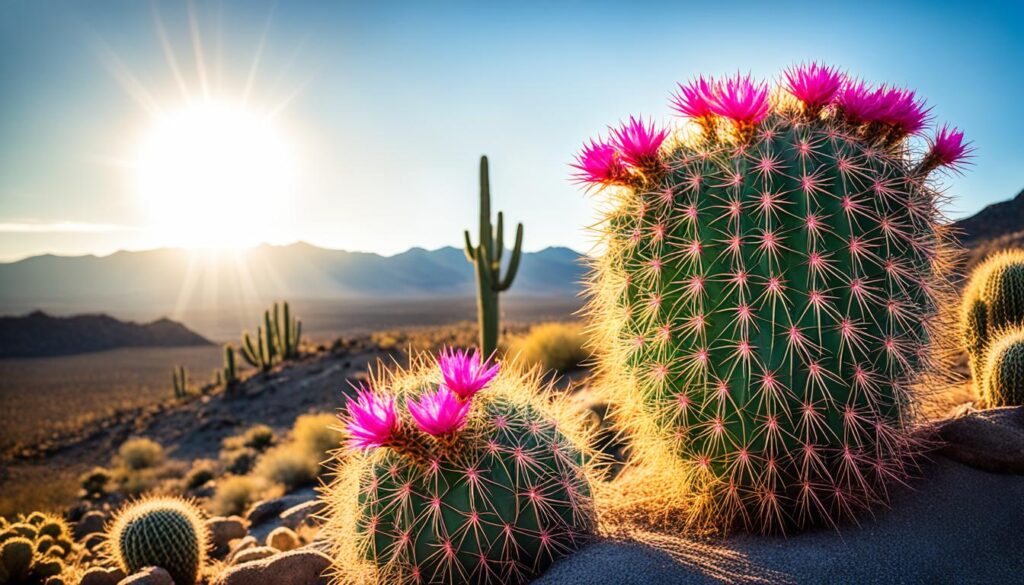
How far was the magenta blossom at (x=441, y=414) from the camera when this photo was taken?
315 cm

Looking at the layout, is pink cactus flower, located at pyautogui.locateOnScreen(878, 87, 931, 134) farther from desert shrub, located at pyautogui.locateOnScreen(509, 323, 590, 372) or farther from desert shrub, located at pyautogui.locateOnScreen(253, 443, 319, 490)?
desert shrub, located at pyautogui.locateOnScreen(509, 323, 590, 372)

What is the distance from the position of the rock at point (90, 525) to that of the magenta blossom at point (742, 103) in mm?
9723

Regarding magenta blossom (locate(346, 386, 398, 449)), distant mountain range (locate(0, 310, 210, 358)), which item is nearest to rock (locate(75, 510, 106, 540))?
magenta blossom (locate(346, 386, 398, 449))

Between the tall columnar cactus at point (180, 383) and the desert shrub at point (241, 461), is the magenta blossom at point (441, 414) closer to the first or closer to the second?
the desert shrub at point (241, 461)

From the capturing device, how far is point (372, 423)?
3121 millimetres

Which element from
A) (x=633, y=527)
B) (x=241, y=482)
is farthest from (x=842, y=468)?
(x=241, y=482)

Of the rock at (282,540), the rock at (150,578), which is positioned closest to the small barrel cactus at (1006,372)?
the rock at (282,540)

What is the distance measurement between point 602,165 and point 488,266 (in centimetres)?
Answer: 1255

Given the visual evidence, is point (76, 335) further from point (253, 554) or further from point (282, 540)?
point (253, 554)

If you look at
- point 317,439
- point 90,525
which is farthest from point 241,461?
point 90,525

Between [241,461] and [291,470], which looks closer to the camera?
[291,470]

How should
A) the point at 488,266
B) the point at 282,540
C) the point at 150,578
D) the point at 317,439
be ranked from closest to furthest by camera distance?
the point at 150,578, the point at 282,540, the point at 317,439, the point at 488,266

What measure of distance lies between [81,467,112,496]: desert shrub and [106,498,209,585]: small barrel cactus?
1106 cm

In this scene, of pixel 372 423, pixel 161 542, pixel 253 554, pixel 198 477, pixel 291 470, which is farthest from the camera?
pixel 198 477
